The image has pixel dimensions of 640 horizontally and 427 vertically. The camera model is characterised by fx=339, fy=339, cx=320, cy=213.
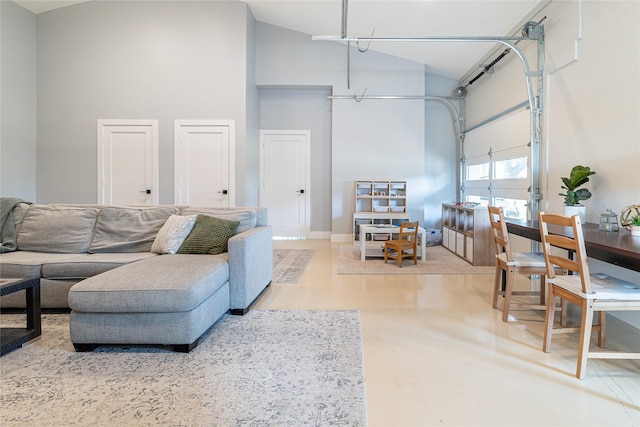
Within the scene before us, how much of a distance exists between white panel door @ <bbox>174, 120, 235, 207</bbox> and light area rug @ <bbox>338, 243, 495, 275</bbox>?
2359mm

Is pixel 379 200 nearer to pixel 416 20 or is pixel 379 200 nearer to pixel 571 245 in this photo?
pixel 416 20

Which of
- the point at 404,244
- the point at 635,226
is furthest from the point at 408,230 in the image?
the point at 635,226

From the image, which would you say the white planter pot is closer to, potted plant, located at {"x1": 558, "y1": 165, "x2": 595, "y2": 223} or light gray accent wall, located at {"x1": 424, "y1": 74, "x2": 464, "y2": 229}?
potted plant, located at {"x1": 558, "y1": 165, "x2": 595, "y2": 223}

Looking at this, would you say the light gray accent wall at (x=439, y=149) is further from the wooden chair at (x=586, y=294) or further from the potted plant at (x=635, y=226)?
the wooden chair at (x=586, y=294)

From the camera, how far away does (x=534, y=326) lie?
254 centimetres

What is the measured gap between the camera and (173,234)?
119 inches

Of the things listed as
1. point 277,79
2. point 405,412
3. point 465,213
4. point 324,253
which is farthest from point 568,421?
point 277,79

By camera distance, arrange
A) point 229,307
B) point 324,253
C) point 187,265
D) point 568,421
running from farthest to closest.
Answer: point 324,253 < point 229,307 < point 187,265 < point 568,421

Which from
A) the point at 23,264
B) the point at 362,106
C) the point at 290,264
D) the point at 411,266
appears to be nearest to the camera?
the point at 23,264

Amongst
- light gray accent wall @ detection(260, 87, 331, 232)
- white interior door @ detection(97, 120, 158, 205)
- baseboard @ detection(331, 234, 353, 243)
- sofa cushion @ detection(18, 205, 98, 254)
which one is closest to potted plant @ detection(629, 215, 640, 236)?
sofa cushion @ detection(18, 205, 98, 254)

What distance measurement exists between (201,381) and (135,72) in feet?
18.6

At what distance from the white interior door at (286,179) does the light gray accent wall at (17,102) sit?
3.90 m

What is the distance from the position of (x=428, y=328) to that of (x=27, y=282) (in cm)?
271

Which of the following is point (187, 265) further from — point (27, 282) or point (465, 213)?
point (465, 213)
